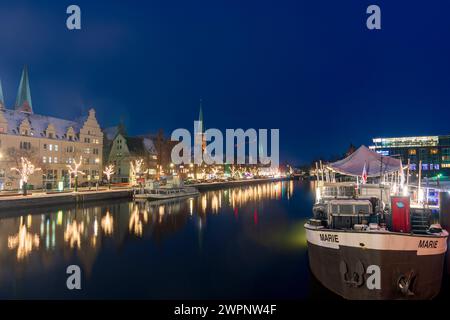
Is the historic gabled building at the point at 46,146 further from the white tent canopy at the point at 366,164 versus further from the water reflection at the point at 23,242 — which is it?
the white tent canopy at the point at 366,164

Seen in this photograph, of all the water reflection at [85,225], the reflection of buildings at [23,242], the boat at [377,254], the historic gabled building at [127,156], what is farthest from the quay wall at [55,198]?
the boat at [377,254]

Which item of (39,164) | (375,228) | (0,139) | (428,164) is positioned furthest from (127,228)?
(428,164)

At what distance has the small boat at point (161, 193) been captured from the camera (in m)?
64.9

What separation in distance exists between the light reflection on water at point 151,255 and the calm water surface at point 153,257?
0.06 m

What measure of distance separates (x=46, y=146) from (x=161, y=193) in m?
27.2

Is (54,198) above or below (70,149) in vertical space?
below

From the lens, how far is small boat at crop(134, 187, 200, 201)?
6489cm

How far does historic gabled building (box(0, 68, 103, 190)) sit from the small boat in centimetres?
1432

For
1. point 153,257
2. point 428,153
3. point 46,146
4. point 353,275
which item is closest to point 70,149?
point 46,146

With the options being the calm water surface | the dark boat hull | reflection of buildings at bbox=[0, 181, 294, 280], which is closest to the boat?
the dark boat hull

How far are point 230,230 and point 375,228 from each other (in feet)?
79.8

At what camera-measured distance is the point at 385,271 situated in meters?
13.8

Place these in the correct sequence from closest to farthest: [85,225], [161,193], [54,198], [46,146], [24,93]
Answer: [85,225] < [54,198] < [161,193] < [46,146] < [24,93]

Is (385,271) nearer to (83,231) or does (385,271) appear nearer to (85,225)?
(83,231)
